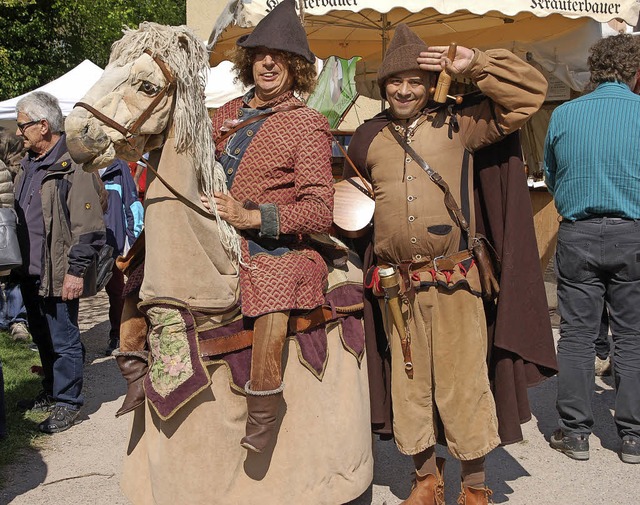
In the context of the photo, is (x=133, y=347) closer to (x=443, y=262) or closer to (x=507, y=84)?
(x=443, y=262)

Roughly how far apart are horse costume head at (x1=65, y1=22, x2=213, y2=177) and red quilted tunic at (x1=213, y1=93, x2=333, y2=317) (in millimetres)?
246

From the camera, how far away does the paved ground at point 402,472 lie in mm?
3973

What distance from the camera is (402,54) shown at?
130 inches

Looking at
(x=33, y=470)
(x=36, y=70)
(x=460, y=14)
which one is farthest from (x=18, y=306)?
(x=36, y=70)

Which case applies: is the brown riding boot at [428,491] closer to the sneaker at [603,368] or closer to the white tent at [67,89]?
the sneaker at [603,368]

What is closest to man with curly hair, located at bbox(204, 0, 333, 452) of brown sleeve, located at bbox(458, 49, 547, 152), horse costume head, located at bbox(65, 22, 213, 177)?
horse costume head, located at bbox(65, 22, 213, 177)

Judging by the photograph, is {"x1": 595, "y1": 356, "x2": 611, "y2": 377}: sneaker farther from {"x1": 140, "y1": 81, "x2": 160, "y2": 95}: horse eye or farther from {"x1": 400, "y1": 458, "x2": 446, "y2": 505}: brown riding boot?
{"x1": 140, "y1": 81, "x2": 160, "y2": 95}: horse eye

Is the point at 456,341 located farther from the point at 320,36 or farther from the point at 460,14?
the point at 320,36

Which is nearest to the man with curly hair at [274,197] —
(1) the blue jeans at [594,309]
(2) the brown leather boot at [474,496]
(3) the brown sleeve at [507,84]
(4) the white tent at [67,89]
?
(3) the brown sleeve at [507,84]

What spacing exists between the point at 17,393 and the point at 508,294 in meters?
3.96

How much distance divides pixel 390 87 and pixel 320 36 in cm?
439

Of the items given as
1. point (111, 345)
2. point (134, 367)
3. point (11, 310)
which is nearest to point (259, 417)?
point (134, 367)

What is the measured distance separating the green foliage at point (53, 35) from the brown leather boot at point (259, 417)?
14.3 metres

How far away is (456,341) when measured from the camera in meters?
3.35
